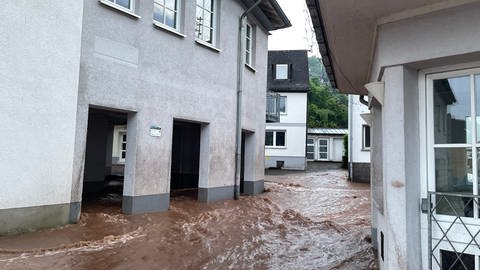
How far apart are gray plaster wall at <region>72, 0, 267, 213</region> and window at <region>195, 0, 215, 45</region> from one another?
0.26 m

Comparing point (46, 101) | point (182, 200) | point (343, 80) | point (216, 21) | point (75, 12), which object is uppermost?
point (216, 21)

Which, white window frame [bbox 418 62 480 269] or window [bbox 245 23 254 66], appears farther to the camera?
window [bbox 245 23 254 66]

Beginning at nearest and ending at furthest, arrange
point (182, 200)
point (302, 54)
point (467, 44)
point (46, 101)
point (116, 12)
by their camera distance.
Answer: point (467, 44) < point (46, 101) < point (116, 12) < point (182, 200) < point (302, 54)

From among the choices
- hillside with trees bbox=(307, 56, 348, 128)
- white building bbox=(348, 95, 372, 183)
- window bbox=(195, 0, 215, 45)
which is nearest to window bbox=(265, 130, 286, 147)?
white building bbox=(348, 95, 372, 183)

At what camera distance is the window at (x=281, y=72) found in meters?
28.2

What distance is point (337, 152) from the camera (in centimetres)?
3147

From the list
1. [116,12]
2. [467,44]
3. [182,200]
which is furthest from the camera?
[182,200]

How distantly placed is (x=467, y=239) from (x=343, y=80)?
4.04 m

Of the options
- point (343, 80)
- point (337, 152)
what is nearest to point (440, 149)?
point (343, 80)

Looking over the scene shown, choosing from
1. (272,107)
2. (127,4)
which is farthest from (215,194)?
(272,107)

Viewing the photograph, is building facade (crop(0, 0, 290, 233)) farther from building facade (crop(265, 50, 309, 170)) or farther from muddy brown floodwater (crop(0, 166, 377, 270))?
building facade (crop(265, 50, 309, 170))

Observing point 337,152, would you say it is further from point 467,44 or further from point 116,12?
point 467,44

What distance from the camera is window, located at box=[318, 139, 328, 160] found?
3170 cm

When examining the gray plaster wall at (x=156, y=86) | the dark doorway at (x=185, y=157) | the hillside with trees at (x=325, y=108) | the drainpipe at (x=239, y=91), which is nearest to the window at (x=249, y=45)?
the gray plaster wall at (x=156, y=86)
